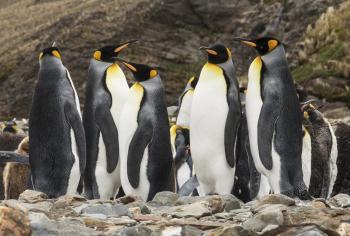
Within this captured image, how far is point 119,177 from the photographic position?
10000 mm

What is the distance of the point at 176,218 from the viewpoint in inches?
229

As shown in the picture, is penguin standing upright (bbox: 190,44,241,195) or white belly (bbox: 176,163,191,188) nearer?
penguin standing upright (bbox: 190,44,241,195)

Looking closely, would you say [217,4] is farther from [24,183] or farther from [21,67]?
[24,183]

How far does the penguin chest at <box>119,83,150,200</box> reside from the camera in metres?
9.36

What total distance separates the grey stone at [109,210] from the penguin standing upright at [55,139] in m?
3.00

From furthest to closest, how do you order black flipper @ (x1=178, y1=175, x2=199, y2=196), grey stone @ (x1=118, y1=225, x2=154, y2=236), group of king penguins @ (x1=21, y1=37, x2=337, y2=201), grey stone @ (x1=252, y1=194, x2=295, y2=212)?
black flipper @ (x1=178, y1=175, x2=199, y2=196) < group of king penguins @ (x1=21, y1=37, x2=337, y2=201) < grey stone @ (x1=252, y1=194, x2=295, y2=212) < grey stone @ (x1=118, y1=225, x2=154, y2=236)

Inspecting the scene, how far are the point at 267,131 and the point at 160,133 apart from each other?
1.32m

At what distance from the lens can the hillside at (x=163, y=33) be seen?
3028 centimetres

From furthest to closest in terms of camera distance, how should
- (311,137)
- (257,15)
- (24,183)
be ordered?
1. (257,15)
2. (311,137)
3. (24,183)

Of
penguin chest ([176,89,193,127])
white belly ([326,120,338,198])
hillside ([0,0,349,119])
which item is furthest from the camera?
hillside ([0,0,349,119])

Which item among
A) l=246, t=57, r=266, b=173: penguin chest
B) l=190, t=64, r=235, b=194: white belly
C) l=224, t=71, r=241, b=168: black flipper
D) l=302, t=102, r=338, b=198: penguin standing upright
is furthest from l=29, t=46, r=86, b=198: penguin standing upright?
l=302, t=102, r=338, b=198: penguin standing upright

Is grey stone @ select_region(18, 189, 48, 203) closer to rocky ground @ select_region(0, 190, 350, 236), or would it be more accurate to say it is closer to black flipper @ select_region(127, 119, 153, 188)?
rocky ground @ select_region(0, 190, 350, 236)

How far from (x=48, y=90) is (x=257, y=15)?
25231mm

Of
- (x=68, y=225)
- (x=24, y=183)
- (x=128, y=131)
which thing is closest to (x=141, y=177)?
(x=128, y=131)
